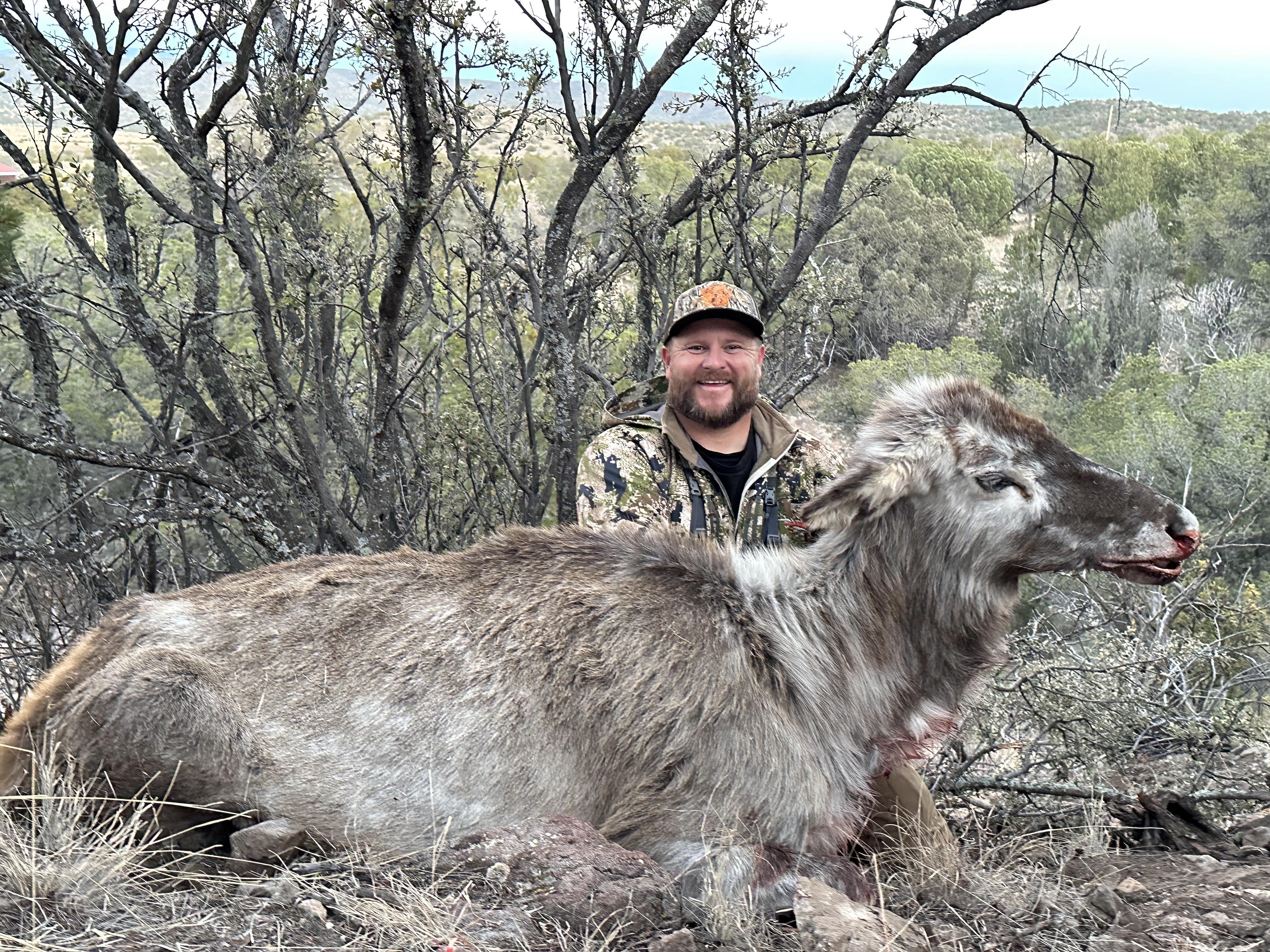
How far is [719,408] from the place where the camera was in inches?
207

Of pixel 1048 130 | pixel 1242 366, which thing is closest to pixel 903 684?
pixel 1242 366

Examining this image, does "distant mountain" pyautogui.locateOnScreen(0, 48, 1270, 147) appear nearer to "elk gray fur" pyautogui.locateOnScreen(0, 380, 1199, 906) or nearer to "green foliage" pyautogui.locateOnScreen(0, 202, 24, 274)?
"green foliage" pyautogui.locateOnScreen(0, 202, 24, 274)

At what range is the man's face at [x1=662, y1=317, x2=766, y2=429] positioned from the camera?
5254mm

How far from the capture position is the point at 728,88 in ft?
23.5

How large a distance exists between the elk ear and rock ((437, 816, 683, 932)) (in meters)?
1.47

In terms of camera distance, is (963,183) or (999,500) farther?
(963,183)

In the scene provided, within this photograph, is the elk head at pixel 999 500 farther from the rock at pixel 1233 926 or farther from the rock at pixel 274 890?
the rock at pixel 274 890

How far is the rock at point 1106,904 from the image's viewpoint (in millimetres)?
3484

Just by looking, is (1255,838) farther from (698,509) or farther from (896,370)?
(896,370)

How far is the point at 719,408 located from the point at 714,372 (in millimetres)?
181

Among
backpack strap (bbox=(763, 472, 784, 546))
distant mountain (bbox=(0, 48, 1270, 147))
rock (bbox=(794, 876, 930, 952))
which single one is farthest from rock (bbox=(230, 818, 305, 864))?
distant mountain (bbox=(0, 48, 1270, 147))

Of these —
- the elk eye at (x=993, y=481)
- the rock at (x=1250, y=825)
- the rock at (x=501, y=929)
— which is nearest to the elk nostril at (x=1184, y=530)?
the elk eye at (x=993, y=481)

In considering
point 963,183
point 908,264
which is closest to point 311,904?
point 908,264

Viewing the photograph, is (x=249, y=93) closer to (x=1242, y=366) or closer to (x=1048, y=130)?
(x=1242, y=366)
